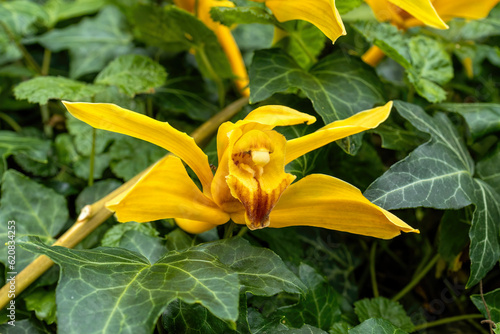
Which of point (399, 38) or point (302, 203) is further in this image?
point (399, 38)

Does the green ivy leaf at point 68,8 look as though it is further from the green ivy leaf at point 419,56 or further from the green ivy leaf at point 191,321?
the green ivy leaf at point 191,321

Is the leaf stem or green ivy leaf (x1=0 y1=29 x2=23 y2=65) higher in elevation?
green ivy leaf (x1=0 y1=29 x2=23 y2=65)

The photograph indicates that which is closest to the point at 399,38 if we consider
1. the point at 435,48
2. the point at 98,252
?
the point at 435,48

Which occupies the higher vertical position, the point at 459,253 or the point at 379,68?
the point at 379,68

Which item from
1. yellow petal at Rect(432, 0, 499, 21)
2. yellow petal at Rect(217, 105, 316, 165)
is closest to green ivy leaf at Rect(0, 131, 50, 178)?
yellow petal at Rect(217, 105, 316, 165)

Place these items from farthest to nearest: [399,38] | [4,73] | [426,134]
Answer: [4,73] < [399,38] < [426,134]

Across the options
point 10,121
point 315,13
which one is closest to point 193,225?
point 315,13

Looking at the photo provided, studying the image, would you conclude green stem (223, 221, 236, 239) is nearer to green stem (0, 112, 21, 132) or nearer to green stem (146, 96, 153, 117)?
green stem (146, 96, 153, 117)

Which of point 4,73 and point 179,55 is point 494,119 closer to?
point 179,55
